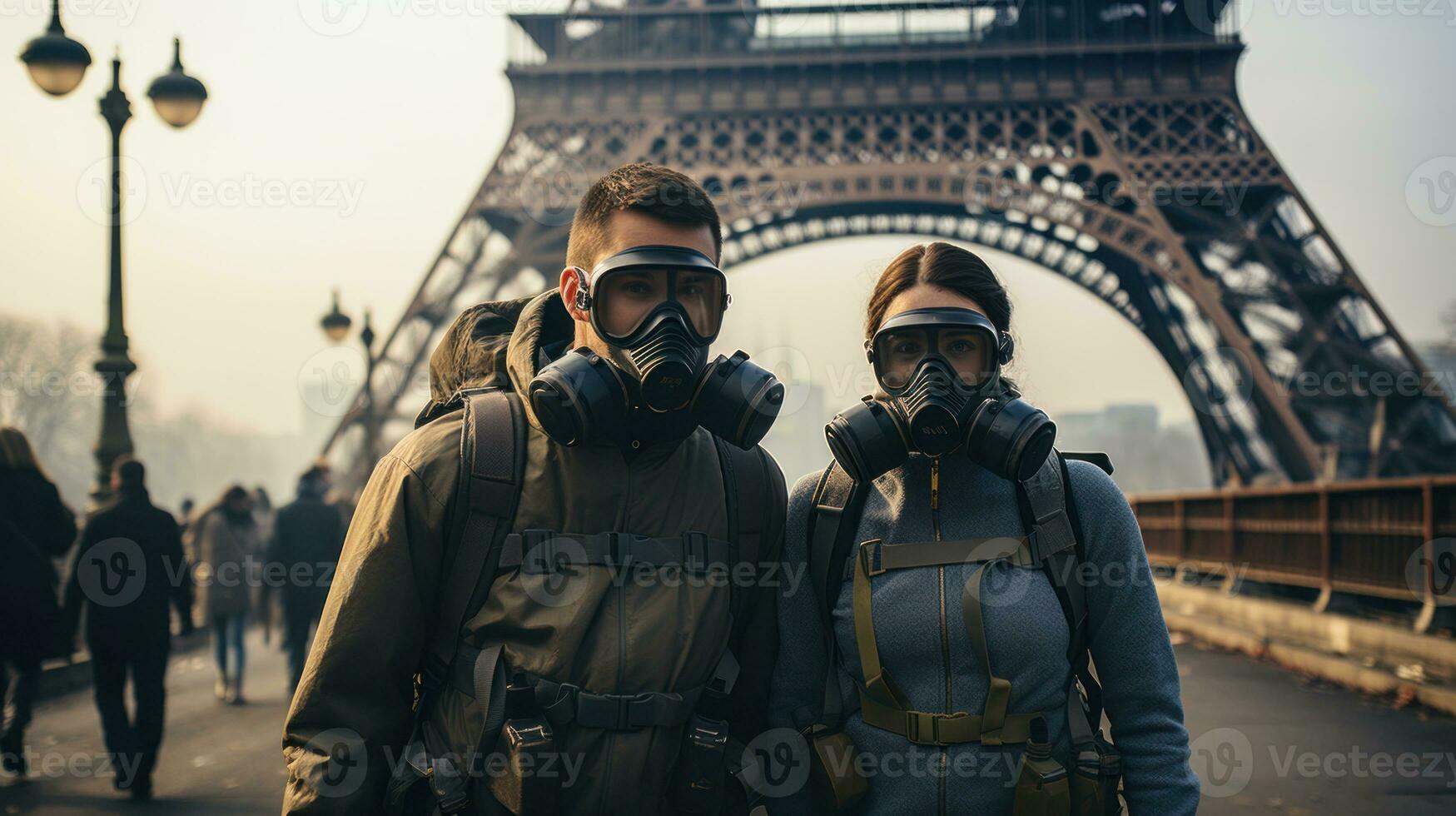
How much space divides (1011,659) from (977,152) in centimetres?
2404

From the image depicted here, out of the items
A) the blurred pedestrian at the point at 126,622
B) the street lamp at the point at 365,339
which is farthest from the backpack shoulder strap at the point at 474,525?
the street lamp at the point at 365,339

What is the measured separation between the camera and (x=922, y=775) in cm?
243

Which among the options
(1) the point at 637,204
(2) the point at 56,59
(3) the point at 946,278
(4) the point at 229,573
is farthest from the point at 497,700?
(4) the point at 229,573

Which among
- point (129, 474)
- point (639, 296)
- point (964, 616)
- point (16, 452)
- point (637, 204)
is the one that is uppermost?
point (637, 204)

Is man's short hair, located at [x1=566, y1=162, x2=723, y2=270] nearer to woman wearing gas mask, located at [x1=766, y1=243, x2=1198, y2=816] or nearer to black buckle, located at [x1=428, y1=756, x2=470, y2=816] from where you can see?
woman wearing gas mask, located at [x1=766, y1=243, x2=1198, y2=816]

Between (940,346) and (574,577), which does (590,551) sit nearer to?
(574,577)

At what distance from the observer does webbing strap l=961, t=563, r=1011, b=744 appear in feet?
7.88

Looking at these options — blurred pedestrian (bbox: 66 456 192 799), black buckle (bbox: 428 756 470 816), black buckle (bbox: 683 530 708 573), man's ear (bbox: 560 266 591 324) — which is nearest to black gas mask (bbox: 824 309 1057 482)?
black buckle (bbox: 683 530 708 573)

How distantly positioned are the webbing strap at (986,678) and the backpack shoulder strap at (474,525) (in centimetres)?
97

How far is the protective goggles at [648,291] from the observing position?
2.38 m

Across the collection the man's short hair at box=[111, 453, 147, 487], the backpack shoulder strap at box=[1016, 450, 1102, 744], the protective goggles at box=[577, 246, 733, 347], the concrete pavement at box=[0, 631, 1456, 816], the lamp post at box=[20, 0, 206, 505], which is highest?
the lamp post at box=[20, 0, 206, 505]

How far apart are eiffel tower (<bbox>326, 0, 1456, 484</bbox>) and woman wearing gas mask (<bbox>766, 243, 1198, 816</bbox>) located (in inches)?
801

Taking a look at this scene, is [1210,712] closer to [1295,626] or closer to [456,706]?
[1295,626]

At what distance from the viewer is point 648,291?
7.91ft
